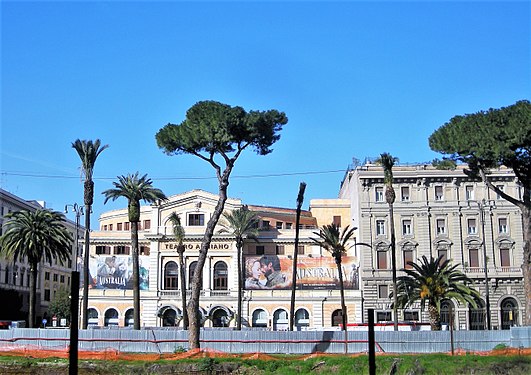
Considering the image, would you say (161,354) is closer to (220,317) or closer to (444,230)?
(220,317)

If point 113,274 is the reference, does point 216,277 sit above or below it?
below

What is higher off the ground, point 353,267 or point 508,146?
point 508,146

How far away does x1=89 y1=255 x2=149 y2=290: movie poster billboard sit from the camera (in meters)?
76.4

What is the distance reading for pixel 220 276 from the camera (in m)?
76.7

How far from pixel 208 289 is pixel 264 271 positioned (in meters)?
6.42

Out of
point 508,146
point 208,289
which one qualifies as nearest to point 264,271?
point 208,289

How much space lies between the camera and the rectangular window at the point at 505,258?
7112 cm

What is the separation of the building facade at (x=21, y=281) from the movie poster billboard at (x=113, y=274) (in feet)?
13.9

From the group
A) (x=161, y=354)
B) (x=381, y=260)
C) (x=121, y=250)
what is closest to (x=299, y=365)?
(x=161, y=354)

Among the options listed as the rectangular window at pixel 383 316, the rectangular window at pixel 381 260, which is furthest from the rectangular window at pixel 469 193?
the rectangular window at pixel 383 316

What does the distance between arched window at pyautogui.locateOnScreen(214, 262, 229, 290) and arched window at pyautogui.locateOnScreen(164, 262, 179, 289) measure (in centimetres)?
438

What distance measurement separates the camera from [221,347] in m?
43.0

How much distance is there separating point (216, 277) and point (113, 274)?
448 inches

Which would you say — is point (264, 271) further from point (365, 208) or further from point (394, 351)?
point (394, 351)
